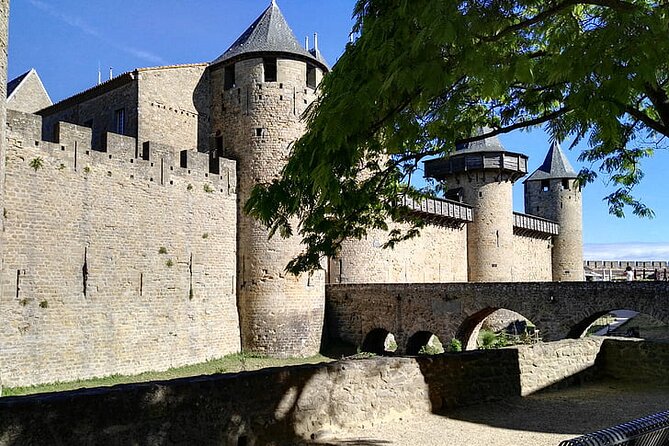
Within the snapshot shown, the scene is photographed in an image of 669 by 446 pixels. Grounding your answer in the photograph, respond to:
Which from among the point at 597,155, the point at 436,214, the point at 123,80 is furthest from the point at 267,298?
the point at 597,155

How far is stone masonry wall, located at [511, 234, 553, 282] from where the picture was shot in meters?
33.8

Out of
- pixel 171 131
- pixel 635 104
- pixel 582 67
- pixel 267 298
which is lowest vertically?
pixel 267 298

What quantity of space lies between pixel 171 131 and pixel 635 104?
54.0 feet

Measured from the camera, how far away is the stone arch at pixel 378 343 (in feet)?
71.7

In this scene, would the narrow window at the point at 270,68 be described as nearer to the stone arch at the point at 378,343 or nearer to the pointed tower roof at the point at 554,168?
the stone arch at the point at 378,343

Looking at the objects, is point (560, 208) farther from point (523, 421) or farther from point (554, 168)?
point (523, 421)

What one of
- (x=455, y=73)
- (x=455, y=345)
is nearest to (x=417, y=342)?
(x=455, y=345)

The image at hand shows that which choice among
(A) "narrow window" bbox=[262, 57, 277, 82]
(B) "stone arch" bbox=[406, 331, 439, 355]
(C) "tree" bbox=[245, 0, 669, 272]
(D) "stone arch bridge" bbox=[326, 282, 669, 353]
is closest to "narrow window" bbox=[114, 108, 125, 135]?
(A) "narrow window" bbox=[262, 57, 277, 82]

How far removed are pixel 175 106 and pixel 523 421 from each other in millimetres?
16901

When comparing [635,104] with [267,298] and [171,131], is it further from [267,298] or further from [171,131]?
[171,131]

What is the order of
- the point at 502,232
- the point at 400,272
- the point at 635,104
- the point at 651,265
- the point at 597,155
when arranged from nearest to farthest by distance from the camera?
the point at 635,104 < the point at 597,155 < the point at 400,272 < the point at 502,232 < the point at 651,265

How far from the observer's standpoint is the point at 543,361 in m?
8.27

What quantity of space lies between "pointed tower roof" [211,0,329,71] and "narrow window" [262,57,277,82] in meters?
0.32

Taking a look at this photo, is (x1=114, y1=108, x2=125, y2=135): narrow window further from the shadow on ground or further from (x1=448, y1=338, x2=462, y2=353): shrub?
the shadow on ground
